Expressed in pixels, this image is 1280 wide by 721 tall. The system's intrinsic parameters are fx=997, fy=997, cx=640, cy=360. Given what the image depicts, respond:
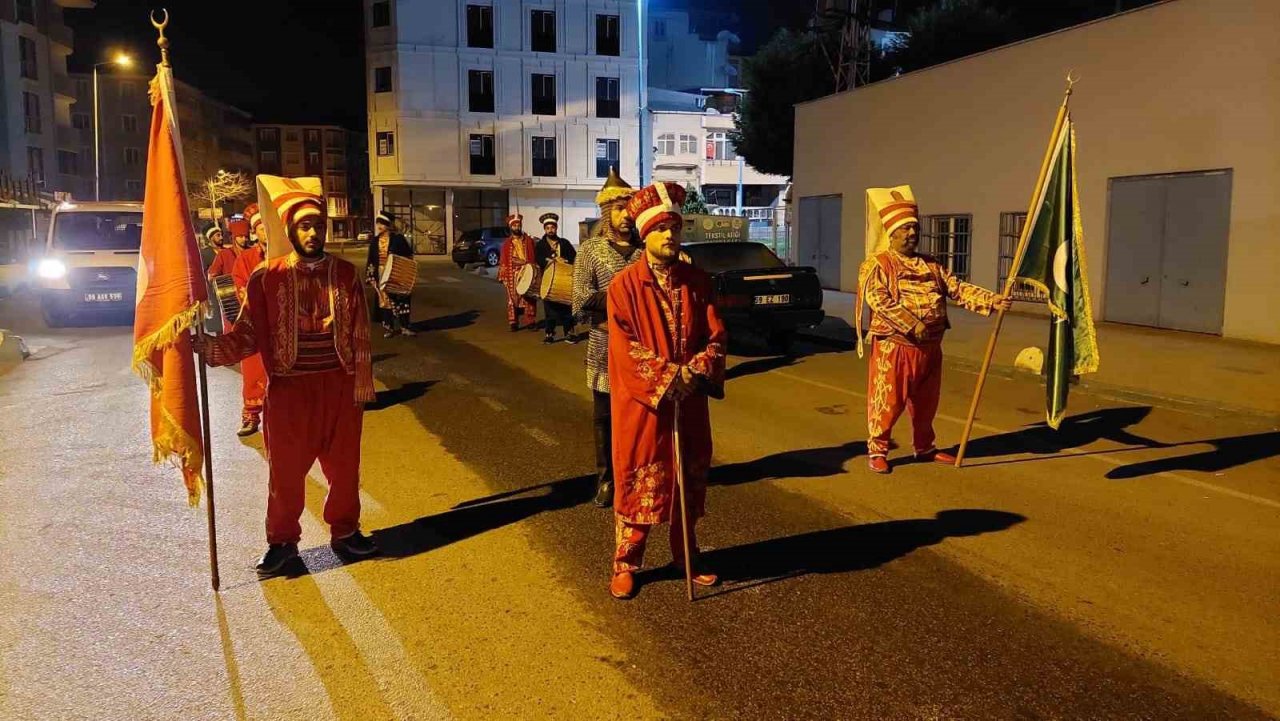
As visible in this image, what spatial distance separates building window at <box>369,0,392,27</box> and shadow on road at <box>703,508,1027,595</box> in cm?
4571

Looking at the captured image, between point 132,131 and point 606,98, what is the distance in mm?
40370

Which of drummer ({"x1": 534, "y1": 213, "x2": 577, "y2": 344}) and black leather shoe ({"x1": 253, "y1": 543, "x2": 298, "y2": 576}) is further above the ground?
drummer ({"x1": 534, "y1": 213, "x2": 577, "y2": 344})

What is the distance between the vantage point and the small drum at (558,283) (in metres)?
8.00

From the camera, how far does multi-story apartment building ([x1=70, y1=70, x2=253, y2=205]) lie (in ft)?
200

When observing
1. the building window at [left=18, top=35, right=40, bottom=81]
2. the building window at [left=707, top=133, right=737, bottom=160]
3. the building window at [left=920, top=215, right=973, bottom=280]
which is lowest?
the building window at [left=920, top=215, right=973, bottom=280]

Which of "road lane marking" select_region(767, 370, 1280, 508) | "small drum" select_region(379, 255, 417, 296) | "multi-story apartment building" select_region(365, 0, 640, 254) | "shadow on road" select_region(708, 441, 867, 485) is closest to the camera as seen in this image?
"road lane marking" select_region(767, 370, 1280, 508)

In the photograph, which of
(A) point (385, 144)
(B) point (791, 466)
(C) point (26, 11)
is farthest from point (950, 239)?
(C) point (26, 11)

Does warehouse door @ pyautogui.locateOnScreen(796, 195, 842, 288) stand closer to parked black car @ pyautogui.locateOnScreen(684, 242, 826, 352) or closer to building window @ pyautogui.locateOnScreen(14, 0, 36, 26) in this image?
parked black car @ pyautogui.locateOnScreen(684, 242, 826, 352)

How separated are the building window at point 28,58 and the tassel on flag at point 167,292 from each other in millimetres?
50307

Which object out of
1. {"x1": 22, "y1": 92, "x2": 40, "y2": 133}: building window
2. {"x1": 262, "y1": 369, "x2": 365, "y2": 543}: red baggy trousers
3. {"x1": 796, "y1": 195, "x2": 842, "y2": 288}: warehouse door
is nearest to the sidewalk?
{"x1": 796, "y1": 195, "x2": 842, "y2": 288}: warehouse door

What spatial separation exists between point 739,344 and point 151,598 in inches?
411

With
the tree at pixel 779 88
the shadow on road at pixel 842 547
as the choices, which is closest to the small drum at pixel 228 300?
the shadow on road at pixel 842 547

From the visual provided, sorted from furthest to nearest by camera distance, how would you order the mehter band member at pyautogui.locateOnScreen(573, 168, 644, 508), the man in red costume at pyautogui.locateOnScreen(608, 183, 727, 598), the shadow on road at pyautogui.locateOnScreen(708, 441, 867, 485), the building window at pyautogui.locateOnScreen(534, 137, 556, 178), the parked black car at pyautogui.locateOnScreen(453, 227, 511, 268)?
the building window at pyautogui.locateOnScreen(534, 137, 556, 178), the parked black car at pyautogui.locateOnScreen(453, 227, 511, 268), the shadow on road at pyautogui.locateOnScreen(708, 441, 867, 485), the mehter band member at pyautogui.locateOnScreen(573, 168, 644, 508), the man in red costume at pyautogui.locateOnScreen(608, 183, 727, 598)

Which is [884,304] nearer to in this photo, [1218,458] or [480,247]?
[1218,458]
